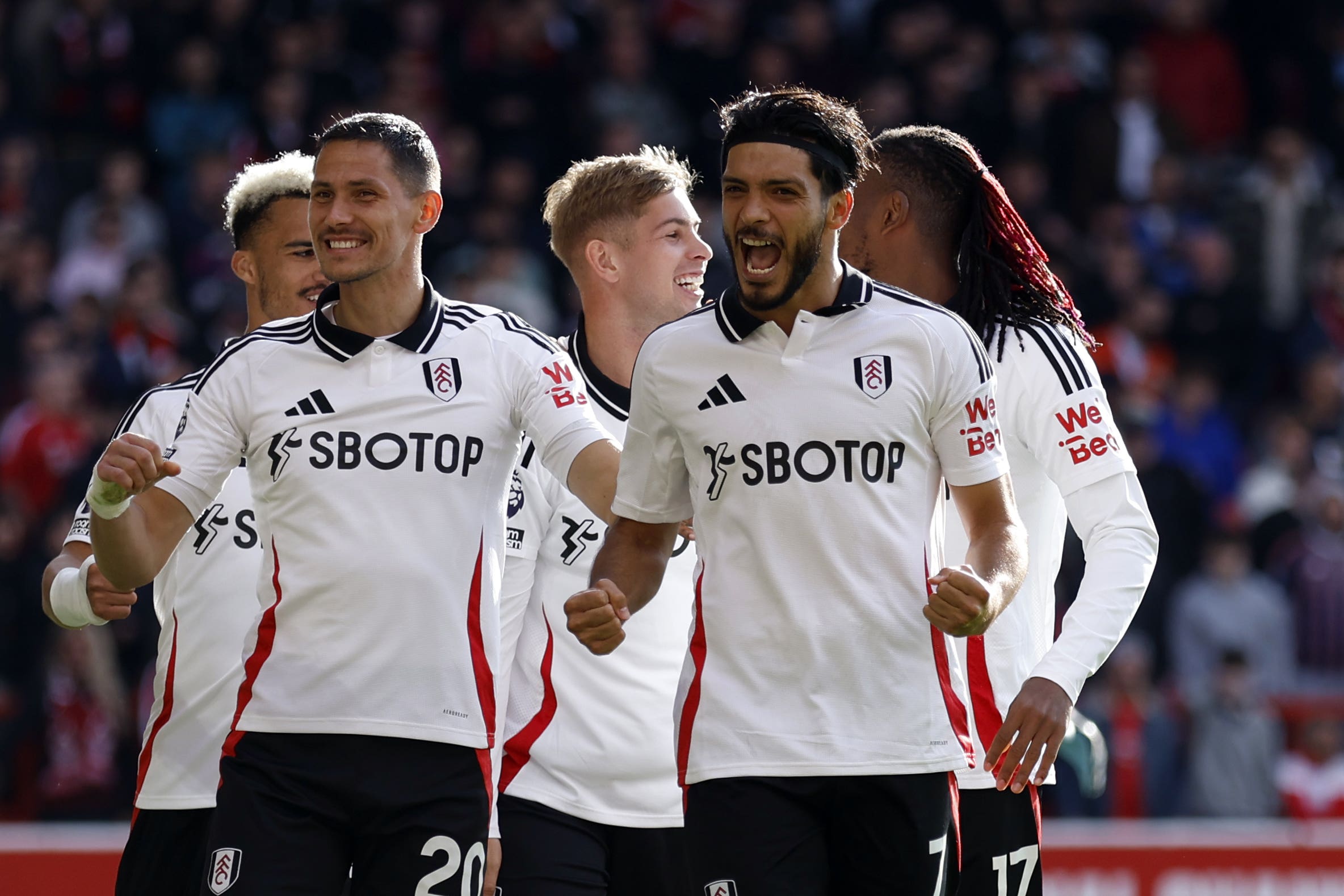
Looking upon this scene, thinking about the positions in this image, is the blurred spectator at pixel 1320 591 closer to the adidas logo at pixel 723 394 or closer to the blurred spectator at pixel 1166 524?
the blurred spectator at pixel 1166 524

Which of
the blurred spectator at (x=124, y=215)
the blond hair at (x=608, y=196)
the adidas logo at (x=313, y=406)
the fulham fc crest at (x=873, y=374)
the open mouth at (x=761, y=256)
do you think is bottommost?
the fulham fc crest at (x=873, y=374)

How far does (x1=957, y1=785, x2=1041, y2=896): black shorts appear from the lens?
4.75m

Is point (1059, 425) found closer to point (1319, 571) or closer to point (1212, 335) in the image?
point (1319, 571)

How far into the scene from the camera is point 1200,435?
13.4m

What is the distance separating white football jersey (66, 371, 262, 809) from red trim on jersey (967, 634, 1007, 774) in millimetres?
2125

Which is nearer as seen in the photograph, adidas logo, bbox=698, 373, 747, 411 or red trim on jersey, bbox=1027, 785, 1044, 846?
adidas logo, bbox=698, 373, 747, 411

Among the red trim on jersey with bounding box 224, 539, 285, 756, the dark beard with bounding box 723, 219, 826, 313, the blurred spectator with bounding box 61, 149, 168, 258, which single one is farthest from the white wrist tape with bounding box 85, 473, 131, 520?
the blurred spectator with bounding box 61, 149, 168, 258

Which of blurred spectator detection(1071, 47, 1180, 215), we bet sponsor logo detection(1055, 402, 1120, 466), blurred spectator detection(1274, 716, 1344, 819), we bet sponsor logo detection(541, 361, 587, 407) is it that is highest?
blurred spectator detection(1071, 47, 1180, 215)

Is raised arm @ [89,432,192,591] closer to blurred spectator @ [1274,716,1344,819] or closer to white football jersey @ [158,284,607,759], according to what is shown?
white football jersey @ [158,284,607,759]

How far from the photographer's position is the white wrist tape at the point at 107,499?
457cm

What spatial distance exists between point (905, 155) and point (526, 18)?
10.5 meters

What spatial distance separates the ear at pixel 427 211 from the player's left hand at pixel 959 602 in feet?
5.96

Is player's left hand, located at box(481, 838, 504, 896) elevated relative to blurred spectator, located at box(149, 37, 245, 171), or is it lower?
lower

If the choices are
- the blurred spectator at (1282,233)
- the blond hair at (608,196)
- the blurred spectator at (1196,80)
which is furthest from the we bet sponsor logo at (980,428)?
the blurred spectator at (1196,80)
